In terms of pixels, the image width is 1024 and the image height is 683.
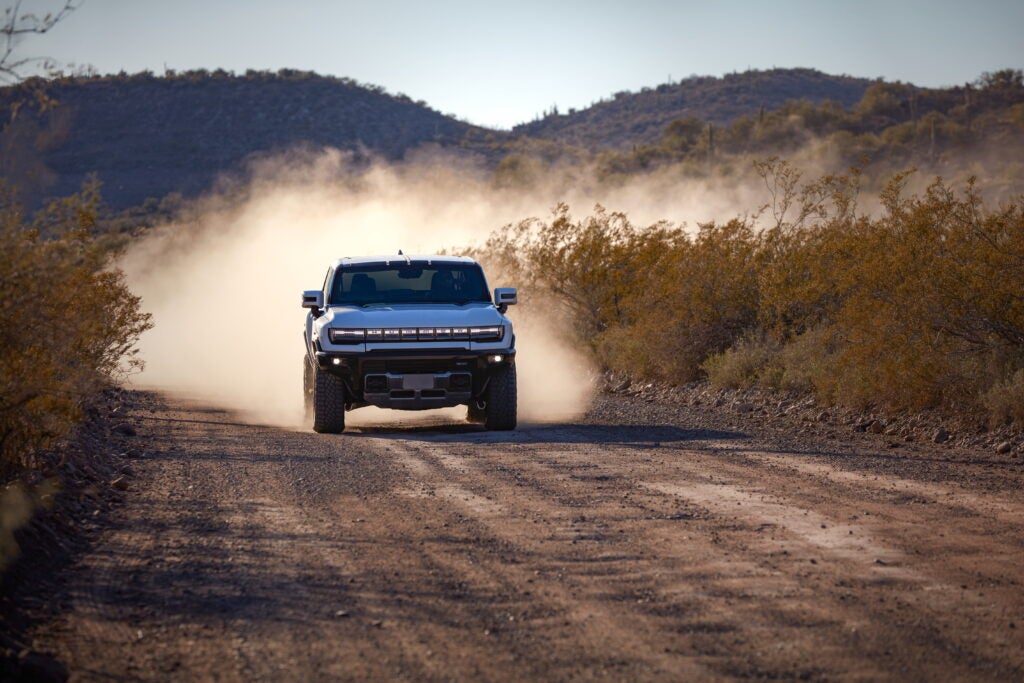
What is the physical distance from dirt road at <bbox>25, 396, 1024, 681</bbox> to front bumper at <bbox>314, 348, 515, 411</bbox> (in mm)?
1891

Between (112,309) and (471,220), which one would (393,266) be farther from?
(471,220)

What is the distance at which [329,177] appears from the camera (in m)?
72.8

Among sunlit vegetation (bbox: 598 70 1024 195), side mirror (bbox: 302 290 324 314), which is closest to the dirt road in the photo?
side mirror (bbox: 302 290 324 314)

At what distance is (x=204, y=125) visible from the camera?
86.1 metres

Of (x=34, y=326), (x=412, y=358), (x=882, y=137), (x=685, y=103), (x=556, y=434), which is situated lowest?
(x=556, y=434)

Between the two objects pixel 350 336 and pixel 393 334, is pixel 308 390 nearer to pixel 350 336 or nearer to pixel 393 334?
pixel 350 336

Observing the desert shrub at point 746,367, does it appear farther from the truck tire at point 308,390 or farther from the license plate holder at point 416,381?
the truck tire at point 308,390

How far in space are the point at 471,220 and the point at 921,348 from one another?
134 ft

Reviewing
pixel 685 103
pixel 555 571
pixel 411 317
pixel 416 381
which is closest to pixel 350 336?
pixel 411 317

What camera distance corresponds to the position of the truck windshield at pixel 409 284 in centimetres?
1452

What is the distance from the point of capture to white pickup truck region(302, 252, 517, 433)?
1319cm

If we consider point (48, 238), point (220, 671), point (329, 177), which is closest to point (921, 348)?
point (48, 238)

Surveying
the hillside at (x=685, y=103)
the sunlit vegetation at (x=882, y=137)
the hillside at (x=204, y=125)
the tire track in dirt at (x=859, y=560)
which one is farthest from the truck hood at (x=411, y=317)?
the hillside at (x=685, y=103)

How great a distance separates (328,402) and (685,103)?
9153cm
